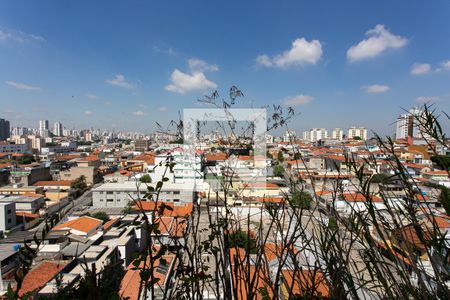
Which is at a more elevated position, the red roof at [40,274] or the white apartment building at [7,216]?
the red roof at [40,274]

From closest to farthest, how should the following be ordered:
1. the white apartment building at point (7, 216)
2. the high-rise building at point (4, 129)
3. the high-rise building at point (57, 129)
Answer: the white apartment building at point (7, 216)
the high-rise building at point (4, 129)
the high-rise building at point (57, 129)

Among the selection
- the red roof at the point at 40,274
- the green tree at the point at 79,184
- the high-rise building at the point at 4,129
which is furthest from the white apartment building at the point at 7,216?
the high-rise building at the point at 4,129

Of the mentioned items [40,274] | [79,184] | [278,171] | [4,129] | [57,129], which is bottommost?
[79,184]

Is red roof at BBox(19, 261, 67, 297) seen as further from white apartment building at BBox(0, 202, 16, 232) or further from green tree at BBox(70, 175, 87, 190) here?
green tree at BBox(70, 175, 87, 190)

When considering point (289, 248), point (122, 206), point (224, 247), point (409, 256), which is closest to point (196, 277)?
point (224, 247)

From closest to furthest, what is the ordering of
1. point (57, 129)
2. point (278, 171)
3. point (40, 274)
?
point (40, 274) < point (278, 171) < point (57, 129)

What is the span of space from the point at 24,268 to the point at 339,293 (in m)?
0.66

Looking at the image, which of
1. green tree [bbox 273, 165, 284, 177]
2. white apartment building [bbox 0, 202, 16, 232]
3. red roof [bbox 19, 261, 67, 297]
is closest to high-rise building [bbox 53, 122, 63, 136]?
white apartment building [bbox 0, 202, 16, 232]

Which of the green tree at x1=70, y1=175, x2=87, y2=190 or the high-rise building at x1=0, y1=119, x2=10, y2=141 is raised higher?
the high-rise building at x1=0, y1=119, x2=10, y2=141

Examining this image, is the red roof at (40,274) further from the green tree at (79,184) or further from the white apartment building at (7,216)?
the green tree at (79,184)

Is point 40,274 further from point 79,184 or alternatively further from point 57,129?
point 57,129

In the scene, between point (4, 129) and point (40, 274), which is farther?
point (4, 129)

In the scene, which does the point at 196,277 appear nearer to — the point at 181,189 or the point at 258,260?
the point at 258,260

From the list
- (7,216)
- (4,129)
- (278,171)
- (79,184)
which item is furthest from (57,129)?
(278,171)
